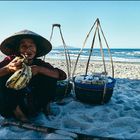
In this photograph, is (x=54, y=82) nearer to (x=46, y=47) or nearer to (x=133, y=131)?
(x=46, y=47)

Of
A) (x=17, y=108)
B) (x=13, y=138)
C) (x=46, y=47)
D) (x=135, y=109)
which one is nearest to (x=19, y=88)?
(x=17, y=108)

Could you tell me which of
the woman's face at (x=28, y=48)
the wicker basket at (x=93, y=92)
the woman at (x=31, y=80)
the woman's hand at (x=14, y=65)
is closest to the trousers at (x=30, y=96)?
the woman at (x=31, y=80)

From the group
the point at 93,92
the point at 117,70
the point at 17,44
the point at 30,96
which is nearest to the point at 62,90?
the point at 93,92

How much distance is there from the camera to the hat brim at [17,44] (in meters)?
3.26

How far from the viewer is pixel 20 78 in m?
2.90

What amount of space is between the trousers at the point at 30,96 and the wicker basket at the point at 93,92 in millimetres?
781

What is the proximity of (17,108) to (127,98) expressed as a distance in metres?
2.23

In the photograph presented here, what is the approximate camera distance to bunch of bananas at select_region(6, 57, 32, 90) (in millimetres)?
2900

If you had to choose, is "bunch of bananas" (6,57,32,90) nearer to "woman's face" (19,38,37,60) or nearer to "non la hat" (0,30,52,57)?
"woman's face" (19,38,37,60)

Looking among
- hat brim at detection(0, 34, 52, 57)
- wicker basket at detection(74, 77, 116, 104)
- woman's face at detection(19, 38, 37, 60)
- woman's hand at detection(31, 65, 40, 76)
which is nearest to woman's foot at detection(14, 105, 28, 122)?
woman's hand at detection(31, 65, 40, 76)

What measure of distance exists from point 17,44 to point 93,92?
4.43 ft

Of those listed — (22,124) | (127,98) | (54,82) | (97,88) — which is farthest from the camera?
(127,98)

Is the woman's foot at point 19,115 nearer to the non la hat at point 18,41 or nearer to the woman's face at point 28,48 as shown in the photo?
the woman's face at point 28,48

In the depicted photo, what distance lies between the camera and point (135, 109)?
3990 mm
